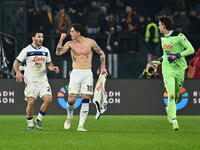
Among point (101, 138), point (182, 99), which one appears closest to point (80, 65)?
point (101, 138)

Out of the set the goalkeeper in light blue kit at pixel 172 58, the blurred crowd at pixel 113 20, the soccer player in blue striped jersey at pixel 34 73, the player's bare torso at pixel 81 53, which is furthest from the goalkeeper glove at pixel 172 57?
the blurred crowd at pixel 113 20

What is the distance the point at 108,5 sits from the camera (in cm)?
2458

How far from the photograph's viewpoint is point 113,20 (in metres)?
22.7

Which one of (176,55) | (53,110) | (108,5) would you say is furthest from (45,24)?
(176,55)

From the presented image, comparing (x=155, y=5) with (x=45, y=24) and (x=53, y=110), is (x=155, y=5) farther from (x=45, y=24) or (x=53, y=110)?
(x=53, y=110)

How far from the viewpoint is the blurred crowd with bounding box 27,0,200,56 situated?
22078 millimetres

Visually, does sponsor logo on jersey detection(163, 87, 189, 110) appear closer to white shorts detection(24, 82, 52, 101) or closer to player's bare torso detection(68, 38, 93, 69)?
player's bare torso detection(68, 38, 93, 69)

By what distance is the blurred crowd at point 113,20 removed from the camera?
22078mm

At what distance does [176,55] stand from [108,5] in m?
12.2

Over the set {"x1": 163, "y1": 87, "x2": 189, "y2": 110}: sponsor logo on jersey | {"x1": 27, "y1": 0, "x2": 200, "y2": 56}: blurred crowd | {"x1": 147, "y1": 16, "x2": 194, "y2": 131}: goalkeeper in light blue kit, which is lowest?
{"x1": 163, "y1": 87, "x2": 189, "y2": 110}: sponsor logo on jersey

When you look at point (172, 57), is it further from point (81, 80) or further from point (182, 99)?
point (182, 99)

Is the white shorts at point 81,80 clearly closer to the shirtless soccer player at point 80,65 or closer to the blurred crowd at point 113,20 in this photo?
the shirtless soccer player at point 80,65

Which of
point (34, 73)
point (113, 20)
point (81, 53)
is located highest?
point (113, 20)

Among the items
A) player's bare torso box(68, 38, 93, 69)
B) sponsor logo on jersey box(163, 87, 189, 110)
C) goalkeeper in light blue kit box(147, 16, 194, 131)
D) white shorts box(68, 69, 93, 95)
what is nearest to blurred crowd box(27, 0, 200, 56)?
sponsor logo on jersey box(163, 87, 189, 110)
